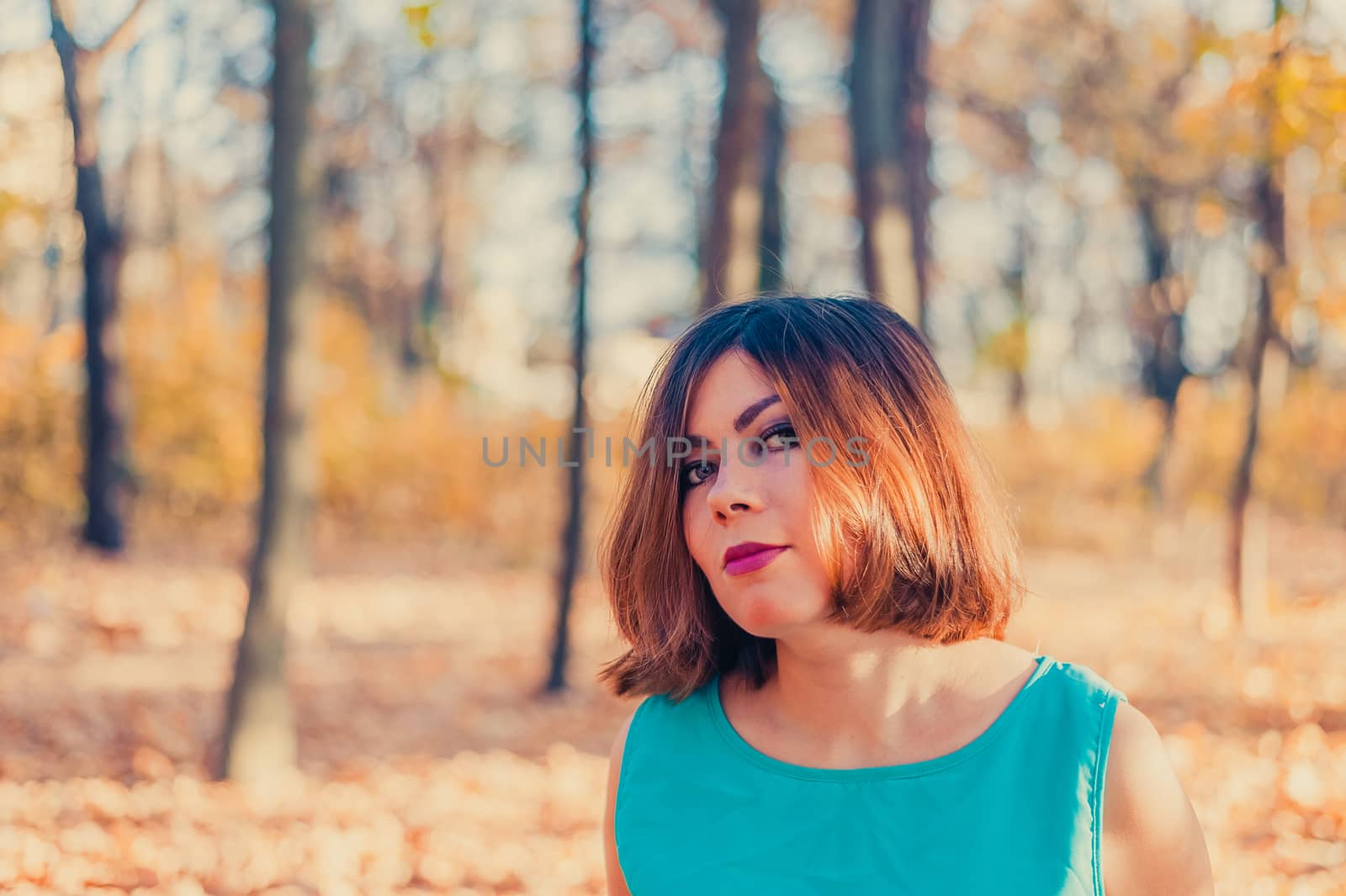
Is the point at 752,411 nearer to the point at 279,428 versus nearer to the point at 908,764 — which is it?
the point at 908,764

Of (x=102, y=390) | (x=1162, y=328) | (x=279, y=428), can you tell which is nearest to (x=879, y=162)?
(x=279, y=428)

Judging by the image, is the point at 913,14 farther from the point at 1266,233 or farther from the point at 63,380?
the point at 63,380

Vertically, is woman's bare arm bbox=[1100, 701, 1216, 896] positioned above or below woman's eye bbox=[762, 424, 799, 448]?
below

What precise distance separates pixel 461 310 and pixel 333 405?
545 inches

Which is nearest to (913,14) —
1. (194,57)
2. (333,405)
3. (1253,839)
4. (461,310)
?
(1253,839)

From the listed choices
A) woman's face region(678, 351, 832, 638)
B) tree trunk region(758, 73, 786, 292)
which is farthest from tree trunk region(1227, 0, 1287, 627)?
woman's face region(678, 351, 832, 638)

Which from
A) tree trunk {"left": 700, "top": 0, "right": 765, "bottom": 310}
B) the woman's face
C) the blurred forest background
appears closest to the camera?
the woman's face

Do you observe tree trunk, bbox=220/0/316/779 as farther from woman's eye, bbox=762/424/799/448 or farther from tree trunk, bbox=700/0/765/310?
woman's eye, bbox=762/424/799/448

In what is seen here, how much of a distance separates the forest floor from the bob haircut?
21 centimetres

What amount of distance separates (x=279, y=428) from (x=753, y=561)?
4203 millimetres

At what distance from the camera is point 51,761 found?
18.1ft

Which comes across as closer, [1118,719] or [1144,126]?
[1118,719]

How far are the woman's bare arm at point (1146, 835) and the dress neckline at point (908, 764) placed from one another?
0.14 m

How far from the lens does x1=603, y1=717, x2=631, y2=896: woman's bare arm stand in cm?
168
